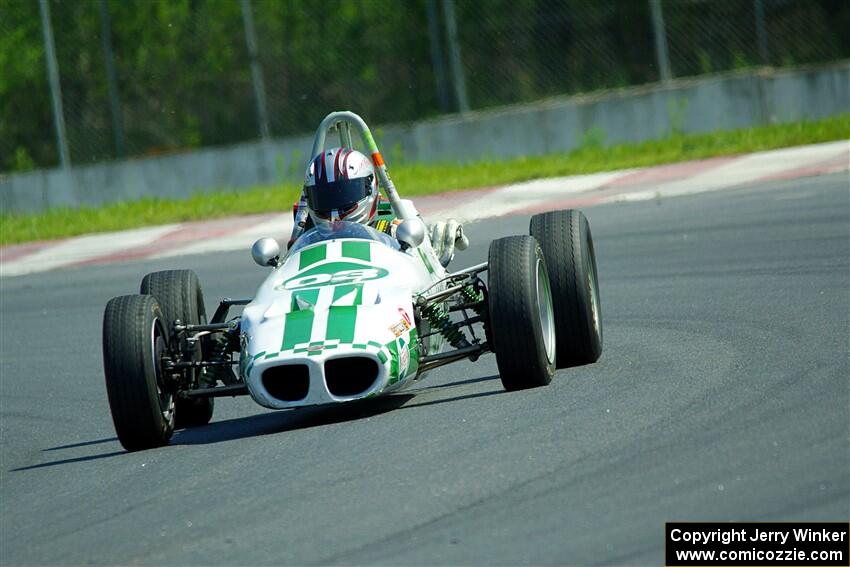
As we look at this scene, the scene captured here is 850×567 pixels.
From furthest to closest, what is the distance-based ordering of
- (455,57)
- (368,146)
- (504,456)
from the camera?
1. (455,57)
2. (368,146)
3. (504,456)

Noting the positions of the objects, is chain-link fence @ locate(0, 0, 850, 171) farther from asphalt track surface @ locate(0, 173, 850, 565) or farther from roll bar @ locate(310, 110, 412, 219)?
roll bar @ locate(310, 110, 412, 219)

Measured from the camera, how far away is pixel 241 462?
7156 mm

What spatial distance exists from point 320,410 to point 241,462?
1457 millimetres

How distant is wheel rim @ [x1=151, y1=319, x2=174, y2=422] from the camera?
787 cm

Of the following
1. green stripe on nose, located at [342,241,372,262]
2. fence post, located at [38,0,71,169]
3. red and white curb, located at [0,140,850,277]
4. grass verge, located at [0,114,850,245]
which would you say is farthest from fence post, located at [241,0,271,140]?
green stripe on nose, located at [342,241,372,262]

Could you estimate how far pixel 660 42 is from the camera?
1898 centimetres

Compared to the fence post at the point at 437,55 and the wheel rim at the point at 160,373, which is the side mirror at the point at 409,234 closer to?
the wheel rim at the point at 160,373

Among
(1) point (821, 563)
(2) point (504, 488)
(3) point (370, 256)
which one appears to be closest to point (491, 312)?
(3) point (370, 256)

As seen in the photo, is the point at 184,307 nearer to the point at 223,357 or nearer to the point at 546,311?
the point at 223,357

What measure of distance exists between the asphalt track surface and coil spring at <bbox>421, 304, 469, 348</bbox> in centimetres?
29

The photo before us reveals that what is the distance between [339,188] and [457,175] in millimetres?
9600

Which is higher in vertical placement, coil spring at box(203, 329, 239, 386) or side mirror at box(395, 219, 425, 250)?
side mirror at box(395, 219, 425, 250)

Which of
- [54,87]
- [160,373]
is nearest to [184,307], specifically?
[160,373]

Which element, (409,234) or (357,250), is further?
(409,234)
